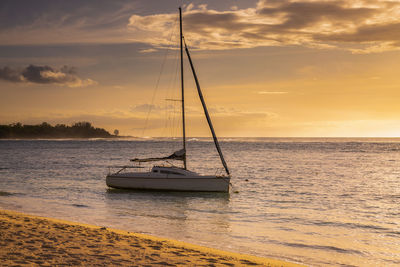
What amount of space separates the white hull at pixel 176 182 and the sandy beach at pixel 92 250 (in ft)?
52.1

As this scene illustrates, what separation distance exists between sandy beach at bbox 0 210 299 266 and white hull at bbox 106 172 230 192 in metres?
15.9

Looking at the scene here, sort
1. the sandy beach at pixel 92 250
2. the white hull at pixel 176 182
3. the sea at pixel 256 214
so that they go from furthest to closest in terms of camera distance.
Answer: the white hull at pixel 176 182 → the sea at pixel 256 214 → the sandy beach at pixel 92 250

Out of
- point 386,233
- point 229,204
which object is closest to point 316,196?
point 229,204

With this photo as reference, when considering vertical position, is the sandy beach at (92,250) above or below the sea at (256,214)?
above

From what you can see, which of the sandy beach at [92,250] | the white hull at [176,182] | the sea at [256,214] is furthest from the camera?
the white hull at [176,182]

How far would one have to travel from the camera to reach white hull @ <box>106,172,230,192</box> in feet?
101

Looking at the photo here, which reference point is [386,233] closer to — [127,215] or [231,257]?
[231,257]

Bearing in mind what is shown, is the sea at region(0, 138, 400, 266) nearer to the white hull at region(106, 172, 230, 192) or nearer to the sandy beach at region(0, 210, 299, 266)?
the white hull at region(106, 172, 230, 192)

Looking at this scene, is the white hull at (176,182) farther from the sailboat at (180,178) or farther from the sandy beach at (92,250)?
the sandy beach at (92,250)

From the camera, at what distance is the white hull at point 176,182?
3091 centimetres

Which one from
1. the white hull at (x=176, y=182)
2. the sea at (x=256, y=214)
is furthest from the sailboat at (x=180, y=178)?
the sea at (x=256, y=214)

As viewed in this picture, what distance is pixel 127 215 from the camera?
22703 millimetres

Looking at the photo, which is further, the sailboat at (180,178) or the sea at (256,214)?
the sailboat at (180,178)

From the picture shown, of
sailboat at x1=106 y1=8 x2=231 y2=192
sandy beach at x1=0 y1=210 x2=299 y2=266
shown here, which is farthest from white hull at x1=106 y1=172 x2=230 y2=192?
sandy beach at x1=0 y1=210 x2=299 y2=266
